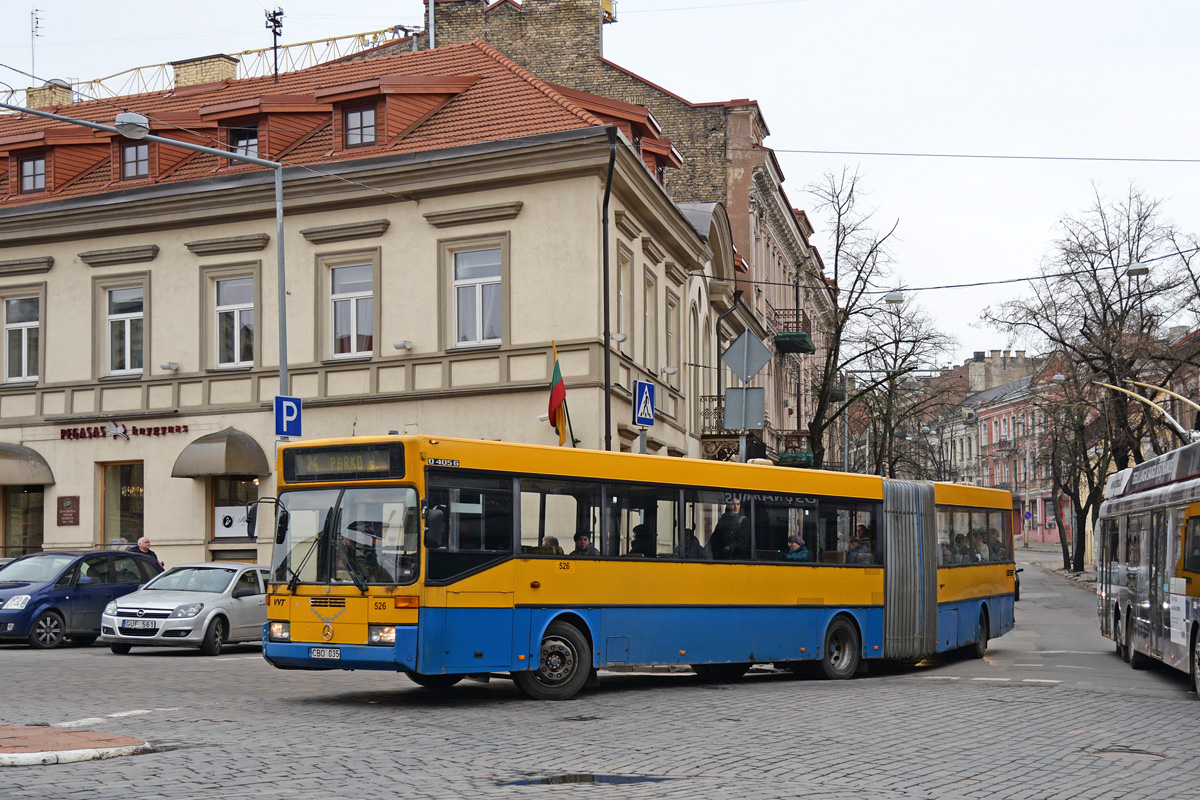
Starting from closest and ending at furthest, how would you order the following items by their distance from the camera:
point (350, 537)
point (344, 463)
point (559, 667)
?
point (350, 537), point (344, 463), point (559, 667)

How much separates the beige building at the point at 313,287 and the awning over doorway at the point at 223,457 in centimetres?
5

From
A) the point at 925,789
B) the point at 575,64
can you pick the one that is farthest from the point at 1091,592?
the point at 925,789

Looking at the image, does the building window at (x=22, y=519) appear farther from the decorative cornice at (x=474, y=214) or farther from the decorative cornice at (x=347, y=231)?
the decorative cornice at (x=474, y=214)

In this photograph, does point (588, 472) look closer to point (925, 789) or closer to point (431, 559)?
point (431, 559)

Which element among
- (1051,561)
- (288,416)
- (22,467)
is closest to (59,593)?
(288,416)

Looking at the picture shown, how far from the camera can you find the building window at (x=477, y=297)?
2723cm

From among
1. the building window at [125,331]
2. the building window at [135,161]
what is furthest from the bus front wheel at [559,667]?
the building window at [135,161]

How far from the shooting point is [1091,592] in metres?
53.0

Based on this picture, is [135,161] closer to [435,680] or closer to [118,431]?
[118,431]

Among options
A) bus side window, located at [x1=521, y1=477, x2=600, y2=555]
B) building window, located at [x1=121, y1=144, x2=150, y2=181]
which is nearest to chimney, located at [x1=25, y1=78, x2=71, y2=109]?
building window, located at [x1=121, y1=144, x2=150, y2=181]

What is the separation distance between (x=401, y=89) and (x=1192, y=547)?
18.5 meters

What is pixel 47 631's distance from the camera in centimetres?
2194

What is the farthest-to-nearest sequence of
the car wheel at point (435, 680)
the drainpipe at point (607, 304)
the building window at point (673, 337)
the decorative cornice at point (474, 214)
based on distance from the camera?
the building window at point (673, 337) → the decorative cornice at point (474, 214) → the drainpipe at point (607, 304) → the car wheel at point (435, 680)

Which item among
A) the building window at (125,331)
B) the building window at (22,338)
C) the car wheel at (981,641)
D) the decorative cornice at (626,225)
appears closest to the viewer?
the car wheel at (981,641)
